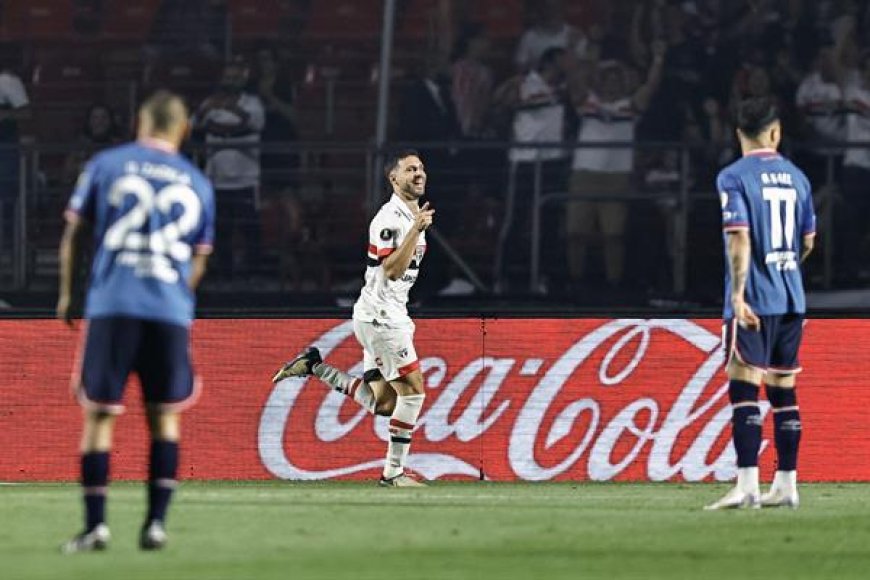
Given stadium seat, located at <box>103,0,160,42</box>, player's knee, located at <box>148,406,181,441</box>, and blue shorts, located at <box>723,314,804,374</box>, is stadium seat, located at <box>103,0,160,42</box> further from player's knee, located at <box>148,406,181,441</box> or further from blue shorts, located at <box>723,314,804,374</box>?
player's knee, located at <box>148,406,181,441</box>

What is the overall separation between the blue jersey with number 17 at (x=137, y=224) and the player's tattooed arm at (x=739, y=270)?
3.33m

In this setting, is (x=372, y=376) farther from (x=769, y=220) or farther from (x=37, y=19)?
(x=37, y=19)

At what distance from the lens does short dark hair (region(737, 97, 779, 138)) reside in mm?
11117

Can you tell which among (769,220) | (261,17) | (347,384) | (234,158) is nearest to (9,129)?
(234,158)

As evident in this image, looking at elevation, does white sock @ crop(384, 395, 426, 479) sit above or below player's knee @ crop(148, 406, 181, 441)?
below

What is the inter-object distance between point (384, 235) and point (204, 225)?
543cm

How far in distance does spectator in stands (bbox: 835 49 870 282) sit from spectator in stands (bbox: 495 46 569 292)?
2.70m

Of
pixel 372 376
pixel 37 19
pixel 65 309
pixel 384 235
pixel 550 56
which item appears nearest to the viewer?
pixel 65 309

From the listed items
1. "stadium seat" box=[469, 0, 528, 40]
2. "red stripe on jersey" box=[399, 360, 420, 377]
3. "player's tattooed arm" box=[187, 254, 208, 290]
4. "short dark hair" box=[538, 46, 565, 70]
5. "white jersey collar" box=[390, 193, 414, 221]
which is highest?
"stadium seat" box=[469, 0, 528, 40]

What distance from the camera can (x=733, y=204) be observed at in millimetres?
10992

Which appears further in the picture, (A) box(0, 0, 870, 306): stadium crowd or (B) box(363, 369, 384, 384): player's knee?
(A) box(0, 0, 870, 306): stadium crowd

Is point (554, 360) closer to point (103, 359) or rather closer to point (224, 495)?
point (224, 495)

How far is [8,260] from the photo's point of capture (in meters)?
20.3

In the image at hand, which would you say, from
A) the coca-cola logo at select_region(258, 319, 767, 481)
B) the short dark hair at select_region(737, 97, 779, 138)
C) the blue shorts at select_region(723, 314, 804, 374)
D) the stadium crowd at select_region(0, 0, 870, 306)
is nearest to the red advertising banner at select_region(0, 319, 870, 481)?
the coca-cola logo at select_region(258, 319, 767, 481)
